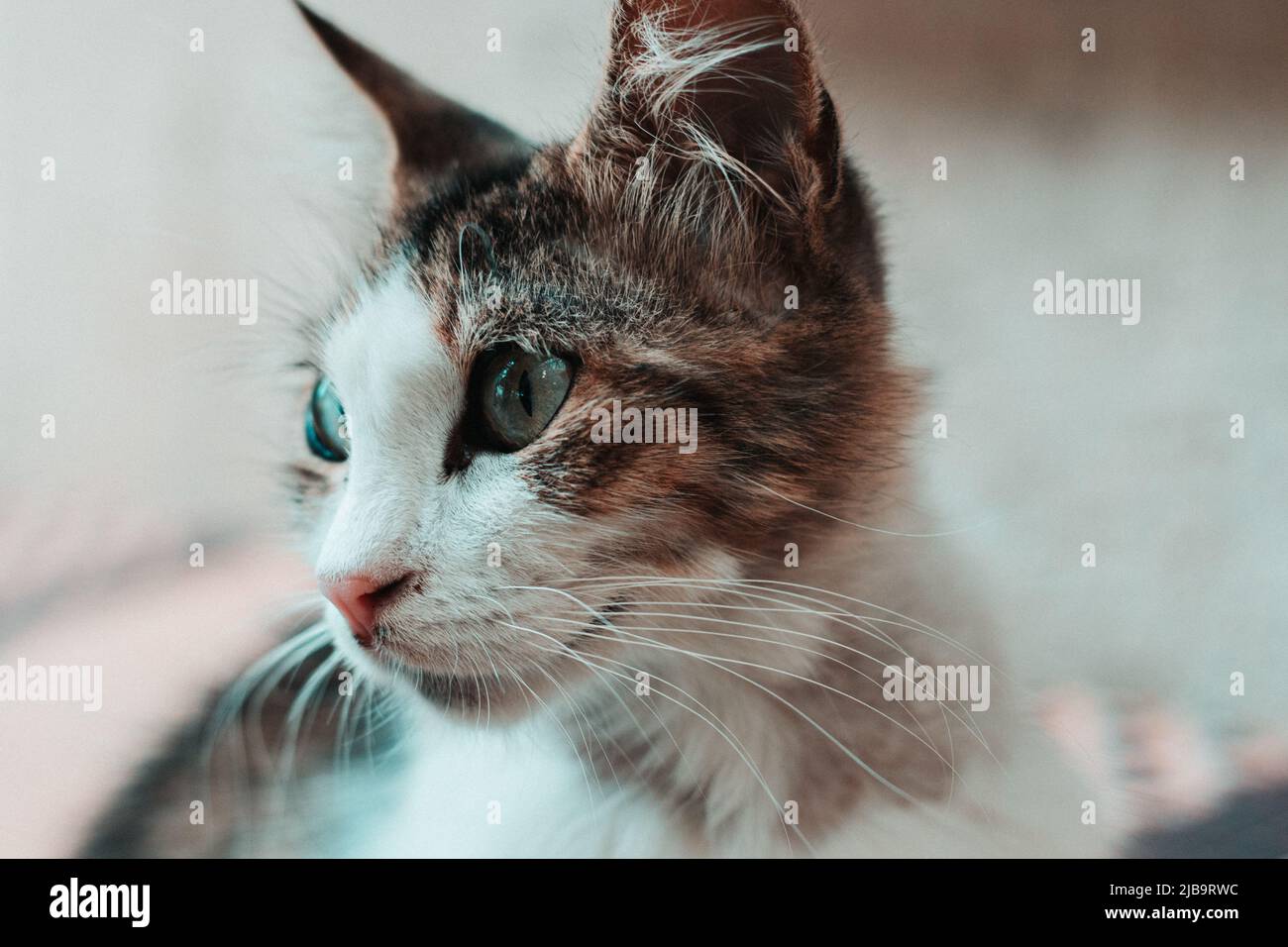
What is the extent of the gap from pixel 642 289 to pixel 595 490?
0.60 ft

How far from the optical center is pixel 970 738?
38.1 inches

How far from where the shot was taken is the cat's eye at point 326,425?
0.95 m

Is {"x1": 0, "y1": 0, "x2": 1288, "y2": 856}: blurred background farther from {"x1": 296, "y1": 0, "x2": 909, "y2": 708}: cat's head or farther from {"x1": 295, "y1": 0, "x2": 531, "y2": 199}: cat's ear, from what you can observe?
{"x1": 296, "y1": 0, "x2": 909, "y2": 708}: cat's head

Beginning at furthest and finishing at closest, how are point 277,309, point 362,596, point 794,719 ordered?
point 277,309 < point 794,719 < point 362,596

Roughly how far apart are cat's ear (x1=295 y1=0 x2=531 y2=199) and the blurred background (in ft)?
0.14

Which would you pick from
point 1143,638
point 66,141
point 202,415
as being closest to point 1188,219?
point 1143,638

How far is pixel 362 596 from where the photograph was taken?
0.80 metres

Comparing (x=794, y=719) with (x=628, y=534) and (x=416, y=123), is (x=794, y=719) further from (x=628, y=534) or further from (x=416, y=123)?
(x=416, y=123)

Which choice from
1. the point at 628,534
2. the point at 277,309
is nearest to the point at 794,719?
the point at 628,534

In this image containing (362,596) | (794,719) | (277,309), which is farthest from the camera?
(277,309)

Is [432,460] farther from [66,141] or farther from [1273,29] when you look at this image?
[1273,29]

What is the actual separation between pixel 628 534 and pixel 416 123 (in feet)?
1.62

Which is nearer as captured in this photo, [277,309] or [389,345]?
[389,345]

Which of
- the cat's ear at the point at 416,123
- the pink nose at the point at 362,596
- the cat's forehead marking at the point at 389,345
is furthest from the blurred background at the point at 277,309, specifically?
the pink nose at the point at 362,596
